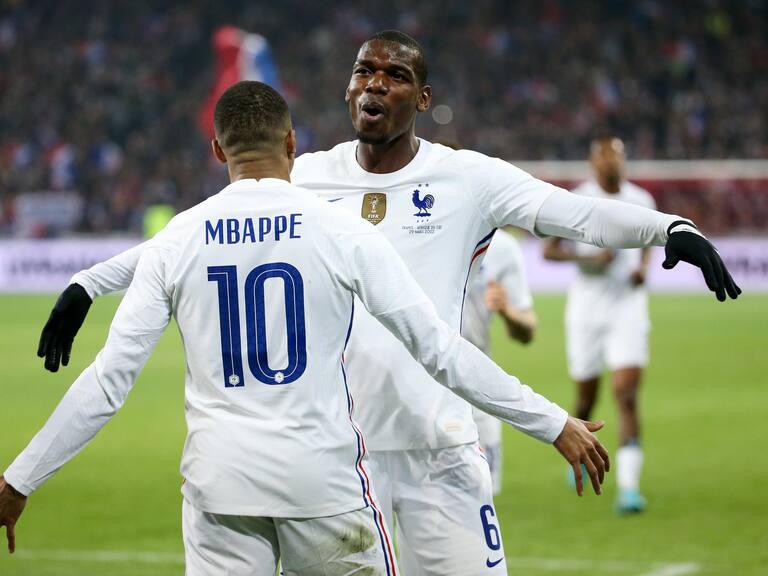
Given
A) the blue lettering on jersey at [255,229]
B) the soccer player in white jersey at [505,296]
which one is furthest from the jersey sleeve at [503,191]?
the soccer player in white jersey at [505,296]

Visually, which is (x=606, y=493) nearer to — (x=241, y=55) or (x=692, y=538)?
(x=692, y=538)

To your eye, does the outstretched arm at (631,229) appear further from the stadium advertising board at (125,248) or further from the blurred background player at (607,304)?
the stadium advertising board at (125,248)

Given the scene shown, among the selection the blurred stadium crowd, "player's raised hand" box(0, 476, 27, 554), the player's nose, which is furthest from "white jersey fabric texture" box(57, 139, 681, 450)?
the blurred stadium crowd

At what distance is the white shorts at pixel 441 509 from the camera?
4.27m

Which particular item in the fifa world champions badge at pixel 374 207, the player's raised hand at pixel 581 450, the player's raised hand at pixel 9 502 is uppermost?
the fifa world champions badge at pixel 374 207

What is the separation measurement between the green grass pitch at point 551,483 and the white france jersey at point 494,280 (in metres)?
1.34

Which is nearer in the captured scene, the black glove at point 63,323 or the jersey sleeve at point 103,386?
the jersey sleeve at point 103,386

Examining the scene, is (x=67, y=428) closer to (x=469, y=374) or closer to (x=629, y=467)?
(x=469, y=374)

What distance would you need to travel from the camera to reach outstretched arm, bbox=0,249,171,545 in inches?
138

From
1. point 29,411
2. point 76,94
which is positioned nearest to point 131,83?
point 76,94

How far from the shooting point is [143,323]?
3.54m

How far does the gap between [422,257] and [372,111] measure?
1.73ft

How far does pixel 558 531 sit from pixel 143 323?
5.11 m

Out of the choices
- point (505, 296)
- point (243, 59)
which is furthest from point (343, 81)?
point (505, 296)
